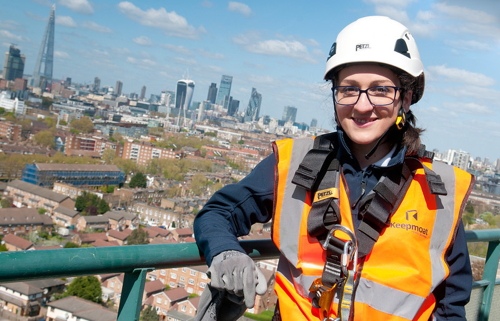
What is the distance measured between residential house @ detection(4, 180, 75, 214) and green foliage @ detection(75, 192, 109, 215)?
14.4 inches

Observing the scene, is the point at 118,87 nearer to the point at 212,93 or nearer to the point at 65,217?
the point at 212,93

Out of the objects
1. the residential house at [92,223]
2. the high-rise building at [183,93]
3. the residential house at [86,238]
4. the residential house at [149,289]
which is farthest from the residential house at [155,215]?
the high-rise building at [183,93]

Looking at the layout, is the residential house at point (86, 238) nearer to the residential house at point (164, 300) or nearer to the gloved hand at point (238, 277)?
the residential house at point (164, 300)

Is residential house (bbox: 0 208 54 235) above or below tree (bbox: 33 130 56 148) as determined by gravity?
below

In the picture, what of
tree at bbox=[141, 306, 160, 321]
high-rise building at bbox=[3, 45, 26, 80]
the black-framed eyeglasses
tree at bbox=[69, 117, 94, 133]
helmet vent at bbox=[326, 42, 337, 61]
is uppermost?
high-rise building at bbox=[3, 45, 26, 80]

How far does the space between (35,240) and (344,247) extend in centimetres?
1789

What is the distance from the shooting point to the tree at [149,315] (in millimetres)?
1084

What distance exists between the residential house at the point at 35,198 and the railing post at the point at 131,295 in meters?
25.1

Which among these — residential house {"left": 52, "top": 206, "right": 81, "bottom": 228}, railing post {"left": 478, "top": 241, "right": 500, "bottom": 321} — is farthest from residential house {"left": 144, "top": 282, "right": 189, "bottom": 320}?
residential house {"left": 52, "top": 206, "right": 81, "bottom": 228}

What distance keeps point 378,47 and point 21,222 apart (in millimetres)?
21406

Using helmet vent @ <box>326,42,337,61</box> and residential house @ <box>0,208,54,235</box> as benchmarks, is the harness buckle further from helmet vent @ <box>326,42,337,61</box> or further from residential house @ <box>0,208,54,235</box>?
residential house @ <box>0,208,54,235</box>

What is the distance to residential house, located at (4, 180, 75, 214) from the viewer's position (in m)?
24.8

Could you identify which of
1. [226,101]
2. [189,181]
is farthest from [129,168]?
[226,101]

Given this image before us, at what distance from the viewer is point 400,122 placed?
1066mm
